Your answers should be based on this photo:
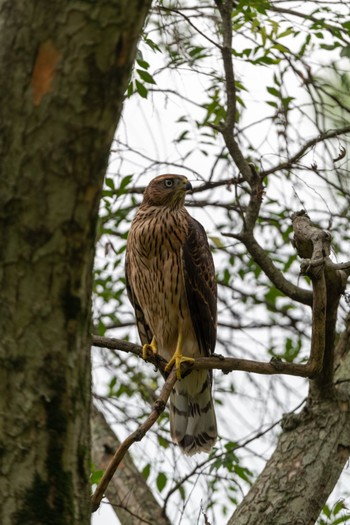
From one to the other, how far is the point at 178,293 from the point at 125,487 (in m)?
1.28

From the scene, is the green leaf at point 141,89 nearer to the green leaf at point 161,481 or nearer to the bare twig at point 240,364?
the bare twig at point 240,364

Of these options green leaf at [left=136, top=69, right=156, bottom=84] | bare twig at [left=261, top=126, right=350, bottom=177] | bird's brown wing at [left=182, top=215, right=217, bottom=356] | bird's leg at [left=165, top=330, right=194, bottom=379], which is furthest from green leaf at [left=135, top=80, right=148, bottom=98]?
bird's leg at [left=165, top=330, right=194, bottom=379]

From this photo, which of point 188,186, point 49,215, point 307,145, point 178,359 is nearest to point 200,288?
point 178,359

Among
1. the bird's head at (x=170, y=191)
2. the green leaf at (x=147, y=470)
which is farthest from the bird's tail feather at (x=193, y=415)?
the bird's head at (x=170, y=191)

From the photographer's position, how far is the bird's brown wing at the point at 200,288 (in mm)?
5191

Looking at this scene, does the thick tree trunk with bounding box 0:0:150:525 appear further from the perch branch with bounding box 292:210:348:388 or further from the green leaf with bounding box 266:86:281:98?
the green leaf with bounding box 266:86:281:98

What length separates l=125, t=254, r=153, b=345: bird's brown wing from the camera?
552 centimetres

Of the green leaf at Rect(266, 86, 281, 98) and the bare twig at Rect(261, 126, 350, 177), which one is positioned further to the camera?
the green leaf at Rect(266, 86, 281, 98)

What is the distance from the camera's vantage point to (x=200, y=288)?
205 inches

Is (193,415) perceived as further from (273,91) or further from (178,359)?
(273,91)

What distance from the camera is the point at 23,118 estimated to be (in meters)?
2.04

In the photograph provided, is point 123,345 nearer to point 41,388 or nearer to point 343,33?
point 41,388

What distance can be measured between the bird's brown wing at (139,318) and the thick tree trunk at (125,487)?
71 centimetres

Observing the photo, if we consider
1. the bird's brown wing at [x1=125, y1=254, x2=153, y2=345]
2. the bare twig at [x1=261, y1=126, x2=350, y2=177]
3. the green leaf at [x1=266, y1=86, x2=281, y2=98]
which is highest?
the green leaf at [x1=266, y1=86, x2=281, y2=98]
